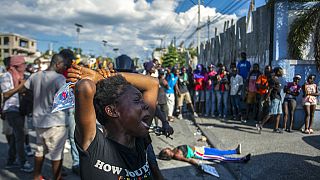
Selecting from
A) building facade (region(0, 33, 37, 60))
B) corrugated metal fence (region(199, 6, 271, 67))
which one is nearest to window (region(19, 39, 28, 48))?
building facade (region(0, 33, 37, 60))

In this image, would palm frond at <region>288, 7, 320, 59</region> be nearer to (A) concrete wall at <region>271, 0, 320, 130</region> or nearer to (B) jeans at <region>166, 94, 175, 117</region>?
(A) concrete wall at <region>271, 0, 320, 130</region>

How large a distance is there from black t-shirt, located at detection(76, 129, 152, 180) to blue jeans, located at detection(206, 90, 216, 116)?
29.2 ft

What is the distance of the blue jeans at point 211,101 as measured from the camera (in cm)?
1045

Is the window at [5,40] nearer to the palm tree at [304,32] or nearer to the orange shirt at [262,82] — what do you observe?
the orange shirt at [262,82]

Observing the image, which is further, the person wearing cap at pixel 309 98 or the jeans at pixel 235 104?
the jeans at pixel 235 104

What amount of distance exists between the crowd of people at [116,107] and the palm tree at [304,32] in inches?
33.9

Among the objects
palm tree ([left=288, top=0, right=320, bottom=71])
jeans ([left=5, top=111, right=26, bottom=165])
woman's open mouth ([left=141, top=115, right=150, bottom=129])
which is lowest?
jeans ([left=5, top=111, right=26, bottom=165])

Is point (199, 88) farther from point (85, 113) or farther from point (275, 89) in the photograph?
point (85, 113)

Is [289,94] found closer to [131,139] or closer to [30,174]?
[30,174]

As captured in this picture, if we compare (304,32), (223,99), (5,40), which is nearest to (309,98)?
(304,32)

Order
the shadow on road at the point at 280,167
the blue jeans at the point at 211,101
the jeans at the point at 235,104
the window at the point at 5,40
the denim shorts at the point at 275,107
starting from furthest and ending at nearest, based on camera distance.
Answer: the window at the point at 5,40
the blue jeans at the point at 211,101
the jeans at the point at 235,104
the denim shorts at the point at 275,107
the shadow on road at the point at 280,167

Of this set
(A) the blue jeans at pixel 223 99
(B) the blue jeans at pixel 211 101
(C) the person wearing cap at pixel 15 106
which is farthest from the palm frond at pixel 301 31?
(C) the person wearing cap at pixel 15 106

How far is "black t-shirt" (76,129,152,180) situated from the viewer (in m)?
1.57

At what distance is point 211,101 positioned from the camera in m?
10.6
